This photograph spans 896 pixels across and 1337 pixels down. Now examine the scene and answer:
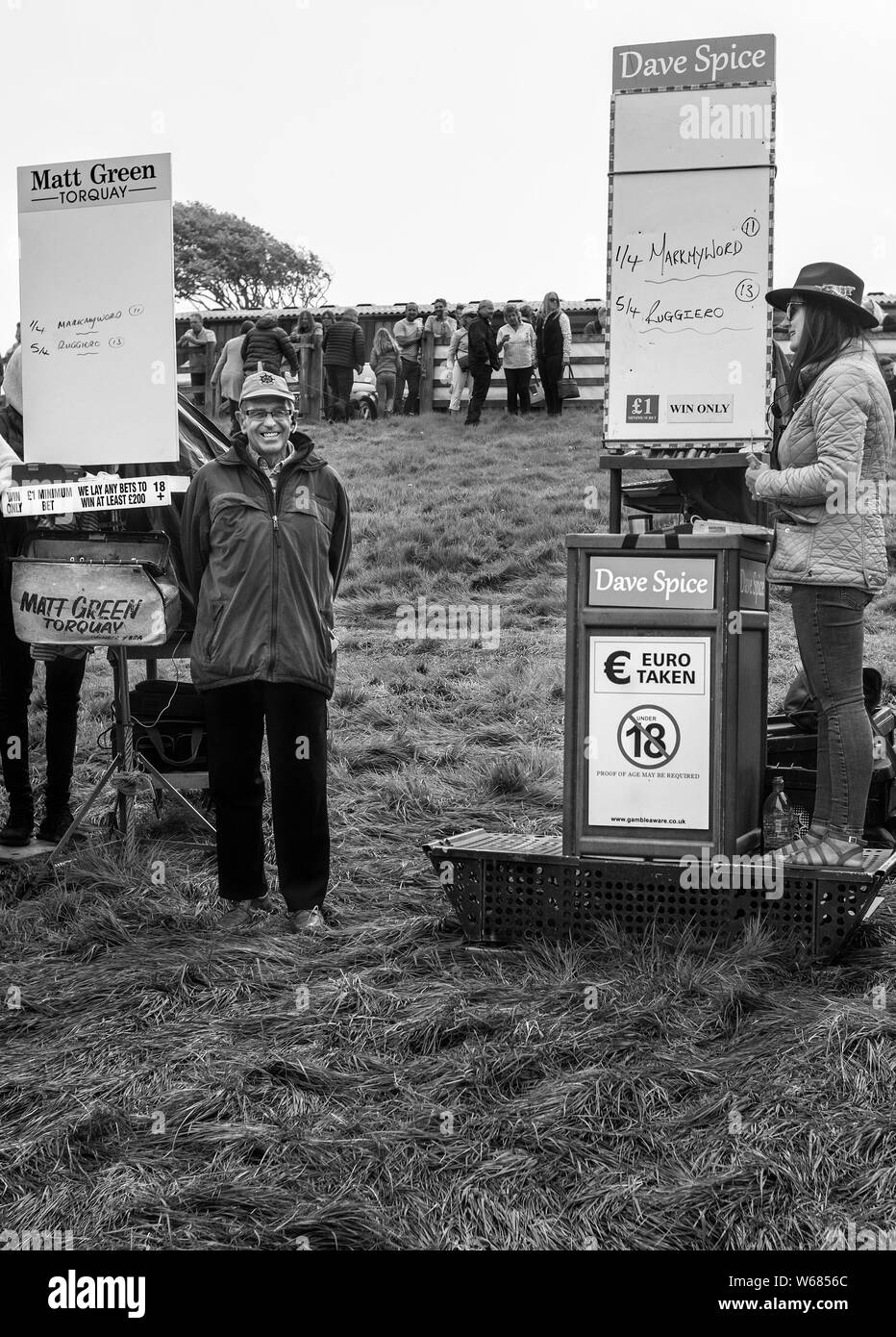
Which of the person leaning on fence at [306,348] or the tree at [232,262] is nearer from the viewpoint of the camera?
the person leaning on fence at [306,348]

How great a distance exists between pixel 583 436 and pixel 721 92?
12.8 m

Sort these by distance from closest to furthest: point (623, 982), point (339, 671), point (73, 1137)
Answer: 1. point (73, 1137)
2. point (623, 982)
3. point (339, 671)

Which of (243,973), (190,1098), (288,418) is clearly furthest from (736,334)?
(190,1098)

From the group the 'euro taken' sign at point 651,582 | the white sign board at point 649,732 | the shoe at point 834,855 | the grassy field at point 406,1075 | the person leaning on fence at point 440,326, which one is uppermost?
the person leaning on fence at point 440,326

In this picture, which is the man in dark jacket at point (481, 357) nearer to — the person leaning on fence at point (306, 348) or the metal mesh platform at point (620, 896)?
the person leaning on fence at point (306, 348)

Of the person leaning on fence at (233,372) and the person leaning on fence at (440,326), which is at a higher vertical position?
the person leaning on fence at (440,326)

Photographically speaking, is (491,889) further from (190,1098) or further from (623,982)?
(190,1098)

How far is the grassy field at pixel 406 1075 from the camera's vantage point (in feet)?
9.46

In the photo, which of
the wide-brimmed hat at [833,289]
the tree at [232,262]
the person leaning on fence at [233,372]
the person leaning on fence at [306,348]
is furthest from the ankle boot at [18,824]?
the tree at [232,262]

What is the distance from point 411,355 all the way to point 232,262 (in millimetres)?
46935

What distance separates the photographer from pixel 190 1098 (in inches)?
134

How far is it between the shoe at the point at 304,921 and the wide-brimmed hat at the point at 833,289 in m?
2.43

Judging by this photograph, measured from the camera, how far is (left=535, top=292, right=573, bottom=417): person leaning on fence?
18234 mm

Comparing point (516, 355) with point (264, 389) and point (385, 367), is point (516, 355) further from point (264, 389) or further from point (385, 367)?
point (264, 389)
